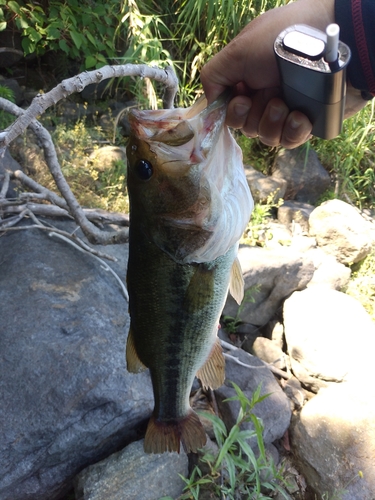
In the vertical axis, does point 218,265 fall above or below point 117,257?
above

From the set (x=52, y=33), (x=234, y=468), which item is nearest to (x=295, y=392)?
(x=234, y=468)

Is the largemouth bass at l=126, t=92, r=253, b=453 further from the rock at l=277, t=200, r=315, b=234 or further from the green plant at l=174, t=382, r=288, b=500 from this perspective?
the rock at l=277, t=200, r=315, b=234

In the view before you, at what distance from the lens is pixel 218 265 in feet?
4.68

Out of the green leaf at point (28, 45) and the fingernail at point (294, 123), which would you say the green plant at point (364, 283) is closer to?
the fingernail at point (294, 123)

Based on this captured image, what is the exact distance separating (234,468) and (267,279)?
1.96m

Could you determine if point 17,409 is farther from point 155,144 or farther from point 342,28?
point 342,28

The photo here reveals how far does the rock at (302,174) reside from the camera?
612 cm

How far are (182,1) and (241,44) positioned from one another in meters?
5.68

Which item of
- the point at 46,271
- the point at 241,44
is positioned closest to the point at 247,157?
the point at 46,271

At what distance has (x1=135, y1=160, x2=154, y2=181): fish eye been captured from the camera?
49.1 inches

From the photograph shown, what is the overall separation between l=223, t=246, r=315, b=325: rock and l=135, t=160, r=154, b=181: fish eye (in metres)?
2.64

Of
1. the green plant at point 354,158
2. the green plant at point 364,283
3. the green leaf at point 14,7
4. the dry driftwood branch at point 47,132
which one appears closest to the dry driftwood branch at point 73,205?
the dry driftwood branch at point 47,132

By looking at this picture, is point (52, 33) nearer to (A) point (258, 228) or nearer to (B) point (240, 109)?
(A) point (258, 228)

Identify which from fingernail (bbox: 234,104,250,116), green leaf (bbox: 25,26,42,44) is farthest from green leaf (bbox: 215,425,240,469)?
green leaf (bbox: 25,26,42,44)
